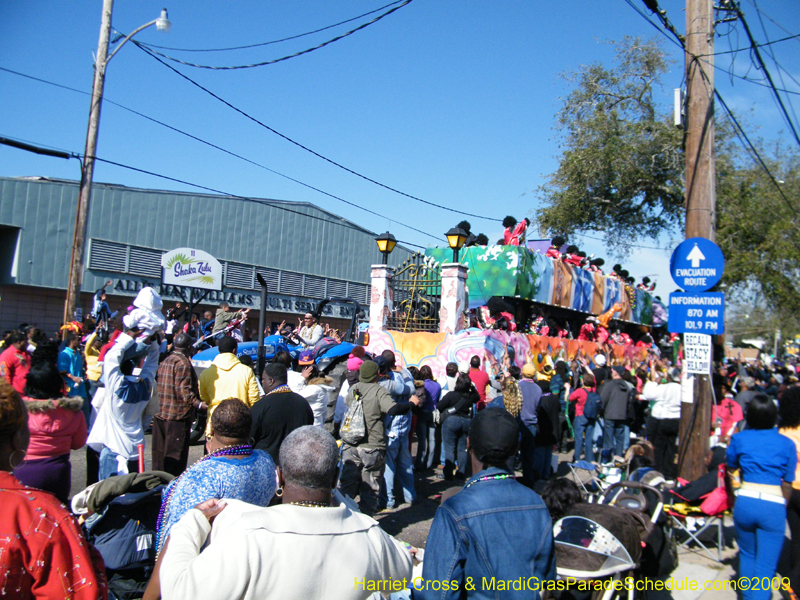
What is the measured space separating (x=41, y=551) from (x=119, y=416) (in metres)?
3.37

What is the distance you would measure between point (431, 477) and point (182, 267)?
41.3 feet

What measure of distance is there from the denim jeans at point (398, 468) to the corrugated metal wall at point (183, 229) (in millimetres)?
15914

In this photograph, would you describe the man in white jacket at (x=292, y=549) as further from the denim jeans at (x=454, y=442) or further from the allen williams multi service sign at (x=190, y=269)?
the allen williams multi service sign at (x=190, y=269)

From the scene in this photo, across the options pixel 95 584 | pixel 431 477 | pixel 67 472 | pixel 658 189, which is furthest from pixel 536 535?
pixel 658 189

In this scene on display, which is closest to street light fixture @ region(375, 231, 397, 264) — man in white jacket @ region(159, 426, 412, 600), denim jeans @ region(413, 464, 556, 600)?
denim jeans @ region(413, 464, 556, 600)

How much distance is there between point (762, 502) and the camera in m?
4.27

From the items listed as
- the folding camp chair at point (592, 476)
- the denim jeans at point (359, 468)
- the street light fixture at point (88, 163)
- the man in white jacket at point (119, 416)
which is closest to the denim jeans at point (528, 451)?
the folding camp chair at point (592, 476)

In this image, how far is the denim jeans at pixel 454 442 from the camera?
831cm

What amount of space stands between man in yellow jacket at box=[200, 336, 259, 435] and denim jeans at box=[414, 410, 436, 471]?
3.70m

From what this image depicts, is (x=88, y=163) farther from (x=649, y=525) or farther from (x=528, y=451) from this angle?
(x=649, y=525)

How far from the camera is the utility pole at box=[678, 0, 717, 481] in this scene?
23.1 ft

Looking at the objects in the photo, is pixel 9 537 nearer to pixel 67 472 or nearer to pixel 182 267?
pixel 67 472

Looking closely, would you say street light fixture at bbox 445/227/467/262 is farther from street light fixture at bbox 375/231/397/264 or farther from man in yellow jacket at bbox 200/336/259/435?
man in yellow jacket at bbox 200/336/259/435

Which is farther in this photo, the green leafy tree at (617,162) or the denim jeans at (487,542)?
the green leafy tree at (617,162)
